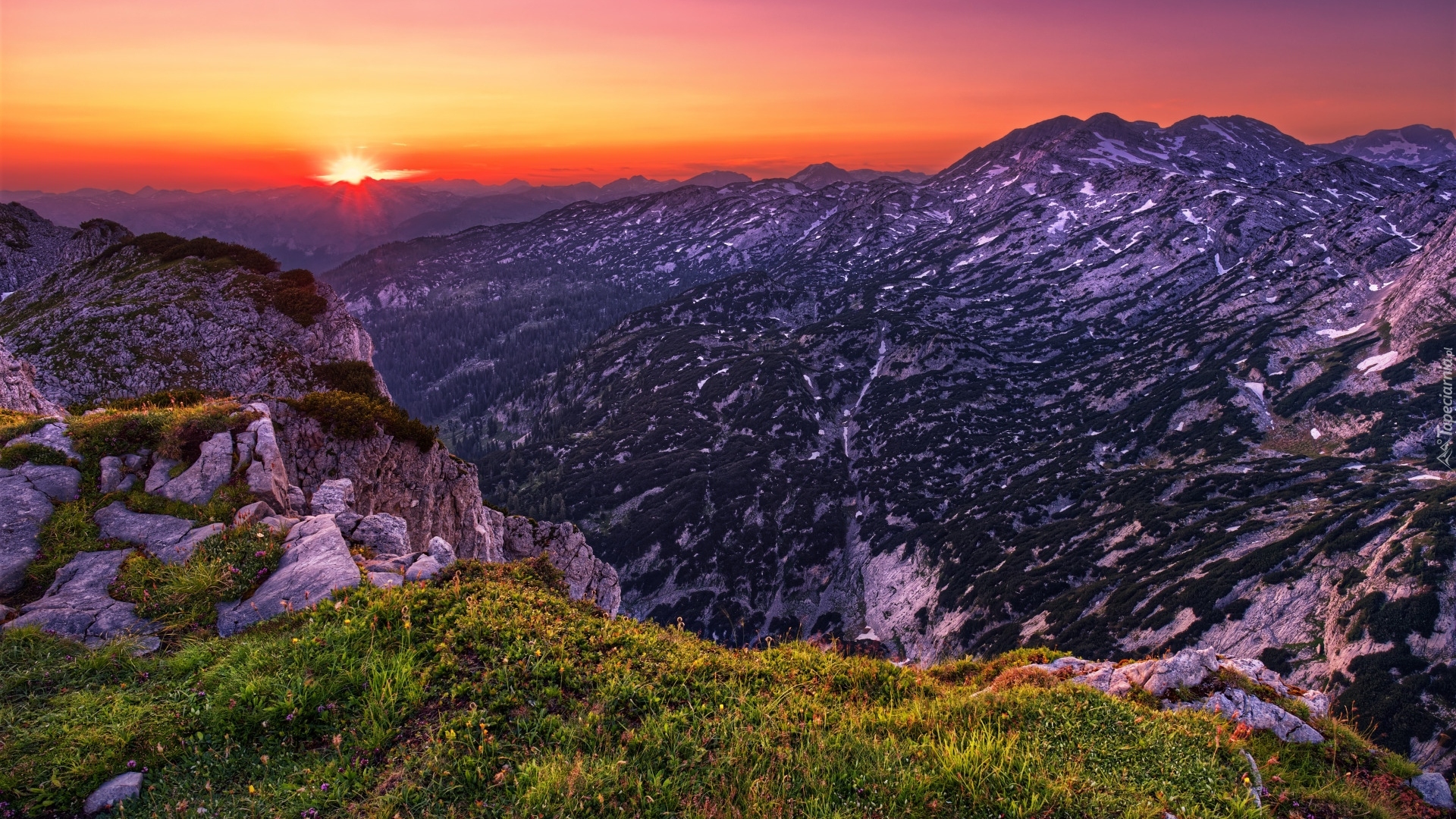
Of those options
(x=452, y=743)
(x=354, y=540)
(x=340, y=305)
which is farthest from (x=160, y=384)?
(x=452, y=743)

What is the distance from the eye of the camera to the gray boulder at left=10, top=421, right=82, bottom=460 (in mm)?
14344

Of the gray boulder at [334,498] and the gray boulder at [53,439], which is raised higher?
the gray boulder at [53,439]

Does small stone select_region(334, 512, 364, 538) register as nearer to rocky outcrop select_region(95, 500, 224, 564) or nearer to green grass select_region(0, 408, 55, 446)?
rocky outcrop select_region(95, 500, 224, 564)

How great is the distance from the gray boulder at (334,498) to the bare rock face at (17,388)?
48.9 feet

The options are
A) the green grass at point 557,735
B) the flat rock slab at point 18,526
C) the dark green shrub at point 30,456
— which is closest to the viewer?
the green grass at point 557,735

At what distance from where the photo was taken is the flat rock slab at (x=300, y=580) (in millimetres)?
10820

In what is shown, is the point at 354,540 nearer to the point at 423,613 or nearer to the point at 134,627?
the point at 134,627

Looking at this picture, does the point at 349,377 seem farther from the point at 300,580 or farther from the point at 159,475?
the point at 300,580

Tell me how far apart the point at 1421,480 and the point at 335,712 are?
14359 cm

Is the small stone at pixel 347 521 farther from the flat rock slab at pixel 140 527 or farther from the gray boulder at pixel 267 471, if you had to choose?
the flat rock slab at pixel 140 527

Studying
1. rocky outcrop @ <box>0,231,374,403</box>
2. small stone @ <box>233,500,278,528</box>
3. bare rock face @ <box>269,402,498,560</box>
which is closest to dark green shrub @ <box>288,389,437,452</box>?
bare rock face @ <box>269,402,498,560</box>

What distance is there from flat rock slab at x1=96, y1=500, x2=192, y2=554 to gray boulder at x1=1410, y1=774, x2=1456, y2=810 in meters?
23.2

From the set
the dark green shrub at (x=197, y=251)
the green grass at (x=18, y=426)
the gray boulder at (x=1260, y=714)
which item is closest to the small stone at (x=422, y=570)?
the green grass at (x=18, y=426)

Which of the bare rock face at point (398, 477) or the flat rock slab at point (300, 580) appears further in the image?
the bare rock face at point (398, 477)
